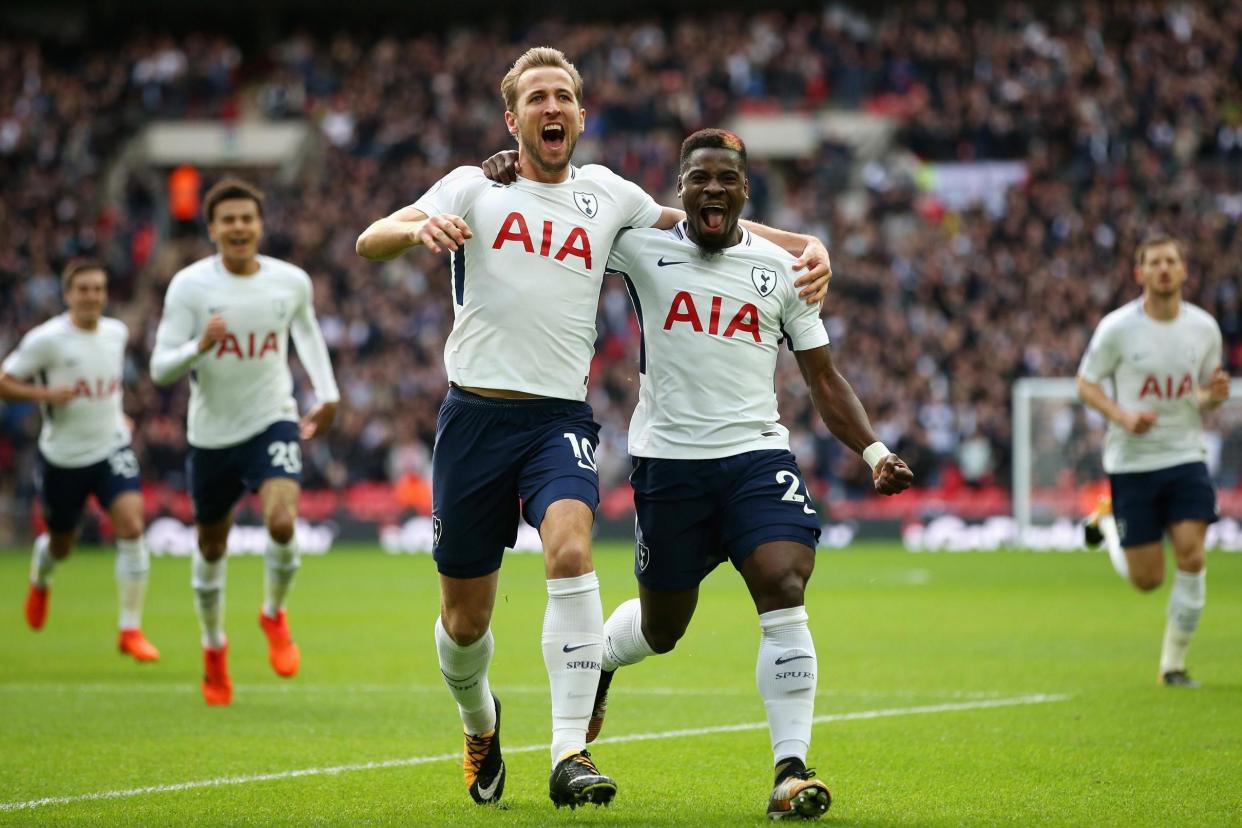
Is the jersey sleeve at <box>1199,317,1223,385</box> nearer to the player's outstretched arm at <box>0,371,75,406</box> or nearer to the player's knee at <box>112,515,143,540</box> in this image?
the player's knee at <box>112,515,143,540</box>

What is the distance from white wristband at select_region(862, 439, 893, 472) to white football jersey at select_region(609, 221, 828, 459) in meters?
0.34

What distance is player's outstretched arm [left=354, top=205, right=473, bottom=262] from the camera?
6.14 meters

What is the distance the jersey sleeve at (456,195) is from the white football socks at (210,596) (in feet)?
15.4

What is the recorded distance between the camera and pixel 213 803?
22.5ft

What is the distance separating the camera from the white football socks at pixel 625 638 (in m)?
7.43

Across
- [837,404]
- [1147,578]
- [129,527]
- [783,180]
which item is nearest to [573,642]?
[837,404]

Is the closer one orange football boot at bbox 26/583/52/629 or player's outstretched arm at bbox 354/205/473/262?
player's outstretched arm at bbox 354/205/473/262

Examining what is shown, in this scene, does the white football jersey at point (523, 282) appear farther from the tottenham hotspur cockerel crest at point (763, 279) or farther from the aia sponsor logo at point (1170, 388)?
the aia sponsor logo at point (1170, 388)

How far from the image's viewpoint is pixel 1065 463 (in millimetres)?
26828

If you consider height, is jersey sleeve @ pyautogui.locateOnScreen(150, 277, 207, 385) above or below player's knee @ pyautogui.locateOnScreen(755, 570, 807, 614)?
above

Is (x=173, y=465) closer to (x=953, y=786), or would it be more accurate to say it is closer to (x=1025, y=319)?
(x=1025, y=319)

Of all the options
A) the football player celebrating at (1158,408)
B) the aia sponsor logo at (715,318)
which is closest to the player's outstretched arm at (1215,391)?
the football player celebrating at (1158,408)

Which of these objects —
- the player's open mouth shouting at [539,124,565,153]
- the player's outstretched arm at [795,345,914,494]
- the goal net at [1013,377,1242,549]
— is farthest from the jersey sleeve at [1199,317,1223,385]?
the goal net at [1013,377,1242,549]

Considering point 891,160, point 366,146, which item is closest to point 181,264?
point 366,146
